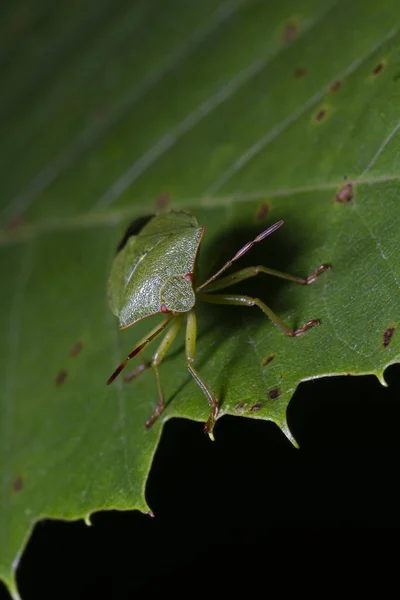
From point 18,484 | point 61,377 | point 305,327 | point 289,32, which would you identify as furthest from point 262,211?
point 18,484

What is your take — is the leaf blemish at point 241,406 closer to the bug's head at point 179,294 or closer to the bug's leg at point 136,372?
the bug's head at point 179,294

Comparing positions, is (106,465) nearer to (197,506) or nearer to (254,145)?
(197,506)

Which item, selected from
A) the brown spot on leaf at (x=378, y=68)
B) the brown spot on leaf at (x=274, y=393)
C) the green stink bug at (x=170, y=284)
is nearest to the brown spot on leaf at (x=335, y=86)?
the brown spot on leaf at (x=378, y=68)

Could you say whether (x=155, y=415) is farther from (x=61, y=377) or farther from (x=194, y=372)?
(x=61, y=377)

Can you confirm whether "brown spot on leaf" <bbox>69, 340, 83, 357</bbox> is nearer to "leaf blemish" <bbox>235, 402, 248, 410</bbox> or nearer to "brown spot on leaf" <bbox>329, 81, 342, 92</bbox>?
"leaf blemish" <bbox>235, 402, 248, 410</bbox>

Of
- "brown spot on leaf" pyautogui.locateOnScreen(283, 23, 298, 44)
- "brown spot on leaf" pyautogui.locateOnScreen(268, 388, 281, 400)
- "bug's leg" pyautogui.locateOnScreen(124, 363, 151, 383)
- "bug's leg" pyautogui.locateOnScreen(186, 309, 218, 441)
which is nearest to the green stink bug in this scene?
"bug's leg" pyautogui.locateOnScreen(186, 309, 218, 441)

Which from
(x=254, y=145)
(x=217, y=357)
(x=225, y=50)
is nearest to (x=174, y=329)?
(x=217, y=357)
